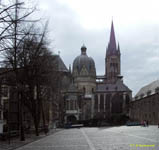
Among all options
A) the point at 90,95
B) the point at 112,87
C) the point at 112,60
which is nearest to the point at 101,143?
the point at 90,95

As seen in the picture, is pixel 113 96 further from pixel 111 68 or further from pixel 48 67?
pixel 48 67

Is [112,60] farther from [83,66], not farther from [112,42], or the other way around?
[83,66]

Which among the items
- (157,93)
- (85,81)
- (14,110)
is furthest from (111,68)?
(14,110)

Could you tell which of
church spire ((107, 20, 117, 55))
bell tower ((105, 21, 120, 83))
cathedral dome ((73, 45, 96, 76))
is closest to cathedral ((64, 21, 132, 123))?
cathedral dome ((73, 45, 96, 76))

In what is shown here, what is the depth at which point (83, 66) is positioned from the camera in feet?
390

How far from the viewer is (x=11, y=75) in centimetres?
2814

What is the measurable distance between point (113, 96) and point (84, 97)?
39.8 feet

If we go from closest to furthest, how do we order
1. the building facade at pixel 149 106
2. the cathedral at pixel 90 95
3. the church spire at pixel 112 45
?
1. the building facade at pixel 149 106
2. the cathedral at pixel 90 95
3. the church spire at pixel 112 45

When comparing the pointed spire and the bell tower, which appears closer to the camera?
the bell tower

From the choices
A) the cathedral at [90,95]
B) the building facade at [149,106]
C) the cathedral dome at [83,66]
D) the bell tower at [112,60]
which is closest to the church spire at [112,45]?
the bell tower at [112,60]

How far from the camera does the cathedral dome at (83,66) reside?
119m

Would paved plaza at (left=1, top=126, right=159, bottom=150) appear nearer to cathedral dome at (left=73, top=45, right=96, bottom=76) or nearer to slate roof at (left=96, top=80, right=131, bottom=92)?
cathedral dome at (left=73, top=45, right=96, bottom=76)

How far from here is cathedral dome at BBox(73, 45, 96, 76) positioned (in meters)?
119

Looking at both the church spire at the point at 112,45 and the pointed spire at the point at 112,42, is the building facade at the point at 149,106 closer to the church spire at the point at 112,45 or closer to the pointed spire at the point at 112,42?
the church spire at the point at 112,45
